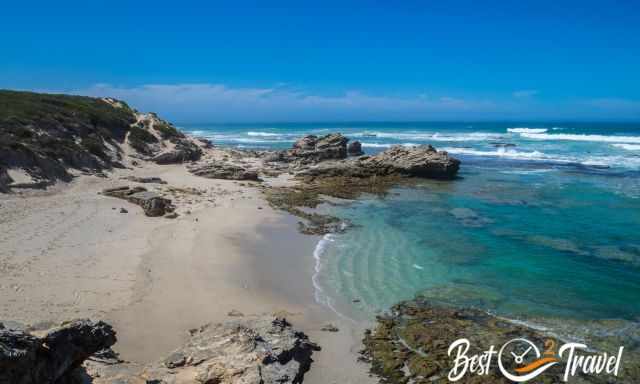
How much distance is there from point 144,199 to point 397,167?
17.2 metres

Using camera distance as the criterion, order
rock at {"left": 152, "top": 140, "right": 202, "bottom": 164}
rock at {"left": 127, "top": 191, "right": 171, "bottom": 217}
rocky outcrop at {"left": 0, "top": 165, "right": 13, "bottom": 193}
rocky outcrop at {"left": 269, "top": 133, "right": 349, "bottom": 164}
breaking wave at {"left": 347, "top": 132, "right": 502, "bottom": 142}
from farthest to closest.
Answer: breaking wave at {"left": 347, "top": 132, "right": 502, "bottom": 142} < rocky outcrop at {"left": 269, "top": 133, "right": 349, "bottom": 164} < rock at {"left": 152, "top": 140, "right": 202, "bottom": 164} < rock at {"left": 127, "top": 191, "right": 171, "bottom": 217} < rocky outcrop at {"left": 0, "top": 165, "right": 13, "bottom": 193}

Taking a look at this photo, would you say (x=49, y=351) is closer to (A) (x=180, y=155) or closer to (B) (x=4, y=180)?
(B) (x=4, y=180)

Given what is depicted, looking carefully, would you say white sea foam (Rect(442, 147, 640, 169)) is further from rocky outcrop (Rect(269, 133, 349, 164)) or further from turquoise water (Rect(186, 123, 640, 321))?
rocky outcrop (Rect(269, 133, 349, 164))

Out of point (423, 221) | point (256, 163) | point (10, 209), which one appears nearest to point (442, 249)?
point (423, 221)

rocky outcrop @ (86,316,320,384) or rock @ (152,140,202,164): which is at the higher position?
rock @ (152,140,202,164)

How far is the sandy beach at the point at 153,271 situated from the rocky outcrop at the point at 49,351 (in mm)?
1875

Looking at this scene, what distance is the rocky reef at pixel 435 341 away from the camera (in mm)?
7137

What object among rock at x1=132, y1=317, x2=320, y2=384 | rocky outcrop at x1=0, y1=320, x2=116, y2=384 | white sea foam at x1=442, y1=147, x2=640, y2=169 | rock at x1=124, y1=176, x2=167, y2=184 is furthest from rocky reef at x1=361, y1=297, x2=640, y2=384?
white sea foam at x1=442, y1=147, x2=640, y2=169

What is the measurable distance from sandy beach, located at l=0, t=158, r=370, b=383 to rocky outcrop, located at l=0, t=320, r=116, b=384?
1875 mm

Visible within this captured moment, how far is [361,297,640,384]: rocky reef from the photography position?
281 inches

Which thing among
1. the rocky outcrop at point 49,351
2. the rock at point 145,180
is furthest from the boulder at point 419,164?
the rocky outcrop at point 49,351

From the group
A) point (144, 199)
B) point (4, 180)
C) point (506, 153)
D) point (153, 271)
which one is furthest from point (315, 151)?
point (153, 271)

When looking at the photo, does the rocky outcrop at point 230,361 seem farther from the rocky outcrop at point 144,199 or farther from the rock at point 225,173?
the rock at point 225,173

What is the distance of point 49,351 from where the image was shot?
4.58 meters
